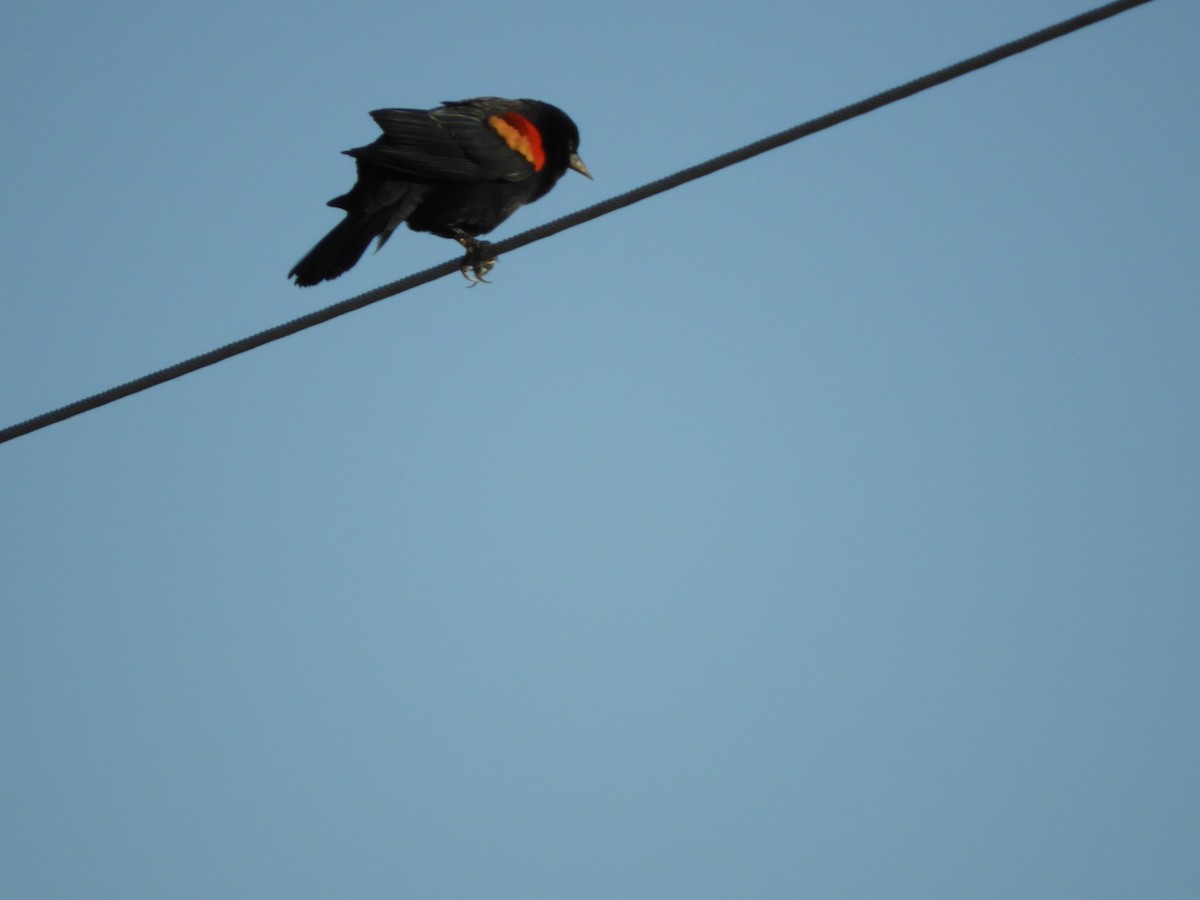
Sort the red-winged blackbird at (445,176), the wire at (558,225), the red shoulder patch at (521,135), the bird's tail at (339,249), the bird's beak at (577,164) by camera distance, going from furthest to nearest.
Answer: the bird's beak at (577,164) < the red shoulder patch at (521,135) < the red-winged blackbird at (445,176) < the bird's tail at (339,249) < the wire at (558,225)

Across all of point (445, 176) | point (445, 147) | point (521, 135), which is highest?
point (521, 135)

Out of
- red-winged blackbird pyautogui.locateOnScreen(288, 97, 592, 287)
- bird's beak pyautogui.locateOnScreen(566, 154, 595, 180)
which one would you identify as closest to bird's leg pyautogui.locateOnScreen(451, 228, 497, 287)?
red-winged blackbird pyautogui.locateOnScreen(288, 97, 592, 287)

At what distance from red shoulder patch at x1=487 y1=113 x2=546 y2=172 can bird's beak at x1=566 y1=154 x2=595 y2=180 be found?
466mm

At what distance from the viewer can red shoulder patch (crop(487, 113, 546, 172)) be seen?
7051mm

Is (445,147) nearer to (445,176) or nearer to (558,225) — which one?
(445,176)

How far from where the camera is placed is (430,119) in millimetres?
6621

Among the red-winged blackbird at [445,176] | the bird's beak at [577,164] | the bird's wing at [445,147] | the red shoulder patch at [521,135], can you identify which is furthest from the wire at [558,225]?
the bird's beak at [577,164]

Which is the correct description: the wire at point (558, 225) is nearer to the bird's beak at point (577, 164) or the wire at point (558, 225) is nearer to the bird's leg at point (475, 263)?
the bird's leg at point (475, 263)

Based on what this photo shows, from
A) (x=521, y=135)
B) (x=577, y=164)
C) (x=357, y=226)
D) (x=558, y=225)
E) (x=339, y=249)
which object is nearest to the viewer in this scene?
(x=558, y=225)

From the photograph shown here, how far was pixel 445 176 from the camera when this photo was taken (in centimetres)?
647

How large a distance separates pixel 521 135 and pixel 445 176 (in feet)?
2.80

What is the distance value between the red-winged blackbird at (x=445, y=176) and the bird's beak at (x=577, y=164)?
199mm

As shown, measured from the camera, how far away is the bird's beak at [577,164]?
26.0 feet

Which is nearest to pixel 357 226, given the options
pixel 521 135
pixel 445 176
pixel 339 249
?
pixel 339 249
